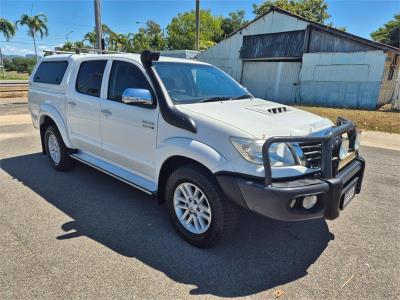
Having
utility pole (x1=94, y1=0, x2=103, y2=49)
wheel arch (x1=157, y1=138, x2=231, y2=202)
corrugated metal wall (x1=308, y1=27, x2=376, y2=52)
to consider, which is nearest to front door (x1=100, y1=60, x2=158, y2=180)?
wheel arch (x1=157, y1=138, x2=231, y2=202)

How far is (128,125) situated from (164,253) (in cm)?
154

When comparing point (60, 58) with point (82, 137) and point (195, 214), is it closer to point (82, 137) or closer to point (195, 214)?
point (82, 137)

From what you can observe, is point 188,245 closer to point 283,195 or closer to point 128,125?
Result: point 283,195

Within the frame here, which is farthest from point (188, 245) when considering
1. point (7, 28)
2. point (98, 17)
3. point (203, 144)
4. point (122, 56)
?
point (7, 28)

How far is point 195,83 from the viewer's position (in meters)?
3.97

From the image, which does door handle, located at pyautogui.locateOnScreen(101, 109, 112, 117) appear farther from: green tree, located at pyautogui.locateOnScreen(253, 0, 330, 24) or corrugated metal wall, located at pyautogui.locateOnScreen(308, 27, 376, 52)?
green tree, located at pyautogui.locateOnScreen(253, 0, 330, 24)

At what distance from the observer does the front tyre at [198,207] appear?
2.91m

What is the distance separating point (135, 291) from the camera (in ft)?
8.43

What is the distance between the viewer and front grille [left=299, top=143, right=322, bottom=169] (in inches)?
112

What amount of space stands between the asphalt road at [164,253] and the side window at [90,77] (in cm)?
144

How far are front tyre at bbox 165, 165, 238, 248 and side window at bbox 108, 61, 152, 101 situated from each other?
1161 millimetres

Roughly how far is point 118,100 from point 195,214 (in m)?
1.76


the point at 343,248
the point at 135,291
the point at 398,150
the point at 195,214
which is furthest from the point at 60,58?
the point at 398,150

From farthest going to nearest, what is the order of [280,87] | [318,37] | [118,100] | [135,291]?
[280,87], [318,37], [118,100], [135,291]
